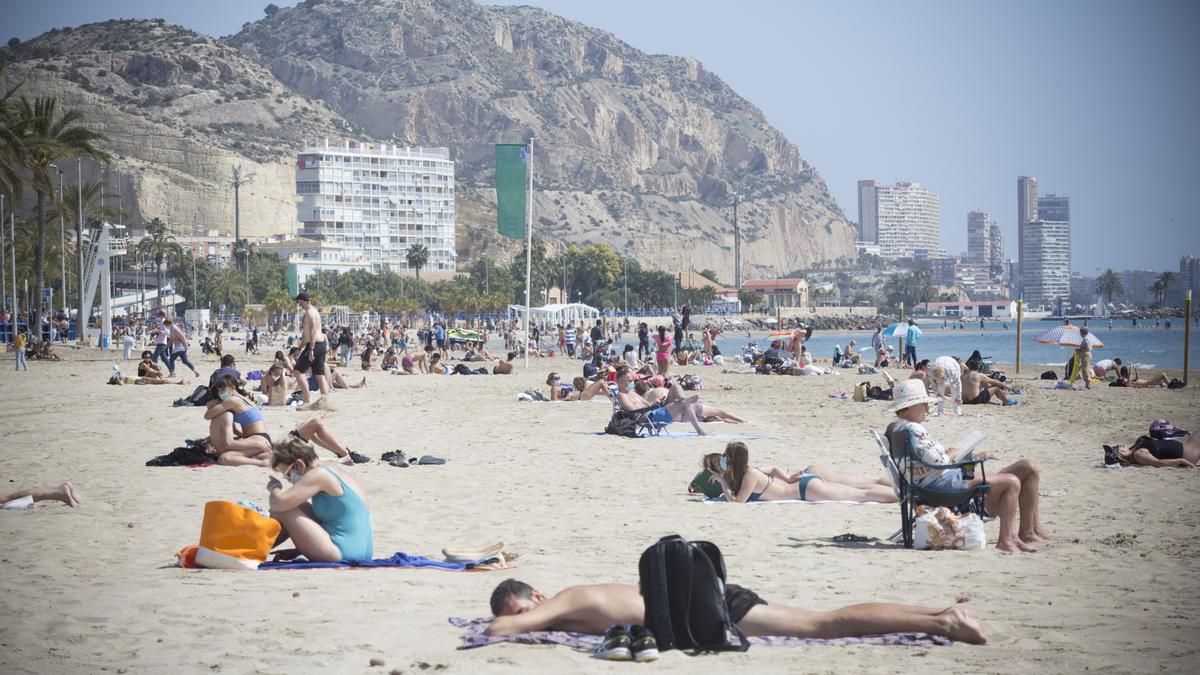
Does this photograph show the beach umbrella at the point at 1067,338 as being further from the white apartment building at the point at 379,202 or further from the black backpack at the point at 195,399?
the white apartment building at the point at 379,202

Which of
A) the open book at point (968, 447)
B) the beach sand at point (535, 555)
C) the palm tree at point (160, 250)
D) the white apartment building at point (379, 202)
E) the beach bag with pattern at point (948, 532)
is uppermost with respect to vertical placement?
the white apartment building at point (379, 202)

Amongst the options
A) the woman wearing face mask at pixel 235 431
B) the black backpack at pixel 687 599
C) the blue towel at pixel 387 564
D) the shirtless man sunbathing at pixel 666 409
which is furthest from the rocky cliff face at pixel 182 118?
the black backpack at pixel 687 599

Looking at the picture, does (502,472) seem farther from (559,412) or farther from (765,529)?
(559,412)

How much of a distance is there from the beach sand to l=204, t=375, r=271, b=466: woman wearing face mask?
0.19 meters

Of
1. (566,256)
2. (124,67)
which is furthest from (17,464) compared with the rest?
(124,67)

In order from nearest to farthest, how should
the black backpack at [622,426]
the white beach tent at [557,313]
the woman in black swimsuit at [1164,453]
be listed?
1. the woman in black swimsuit at [1164,453]
2. the black backpack at [622,426]
3. the white beach tent at [557,313]

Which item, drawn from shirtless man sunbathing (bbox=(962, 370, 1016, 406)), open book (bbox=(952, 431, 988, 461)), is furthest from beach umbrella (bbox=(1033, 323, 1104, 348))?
open book (bbox=(952, 431, 988, 461))

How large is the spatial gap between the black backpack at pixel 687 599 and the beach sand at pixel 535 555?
0.31 feet

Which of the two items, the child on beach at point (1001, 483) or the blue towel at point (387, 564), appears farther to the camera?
the child on beach at point (1001, 483)

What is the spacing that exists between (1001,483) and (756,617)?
262 cm

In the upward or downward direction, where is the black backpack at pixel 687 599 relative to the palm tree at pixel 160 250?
downward

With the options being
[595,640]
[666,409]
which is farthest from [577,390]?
[595,640]

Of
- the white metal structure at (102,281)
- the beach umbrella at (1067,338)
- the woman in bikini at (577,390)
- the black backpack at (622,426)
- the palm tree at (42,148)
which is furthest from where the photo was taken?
the white metal structure at (102,281)

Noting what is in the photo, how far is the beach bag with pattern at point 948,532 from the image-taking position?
6934mm
